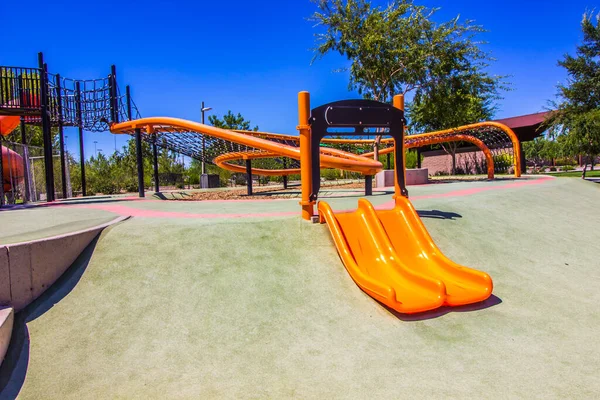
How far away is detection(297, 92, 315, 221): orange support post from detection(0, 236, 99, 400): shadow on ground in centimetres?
312

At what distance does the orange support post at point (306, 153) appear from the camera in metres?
6.39

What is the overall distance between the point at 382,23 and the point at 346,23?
1.60m

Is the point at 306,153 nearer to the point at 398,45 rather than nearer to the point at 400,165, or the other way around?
the point at 400,165

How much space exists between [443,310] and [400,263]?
0.92 metres

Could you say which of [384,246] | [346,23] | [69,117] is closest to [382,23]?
[346,23]

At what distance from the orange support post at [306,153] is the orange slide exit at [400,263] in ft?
0.84

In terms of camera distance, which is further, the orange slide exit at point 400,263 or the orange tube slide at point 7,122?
the orange tube slide at point 7,122

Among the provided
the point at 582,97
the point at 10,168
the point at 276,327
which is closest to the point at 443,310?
the point at 276,327

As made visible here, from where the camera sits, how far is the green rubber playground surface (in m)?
3.22

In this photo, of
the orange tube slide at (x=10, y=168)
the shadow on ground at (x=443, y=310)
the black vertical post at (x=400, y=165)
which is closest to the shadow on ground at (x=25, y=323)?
the shadow on ground at (x=443, y=310)

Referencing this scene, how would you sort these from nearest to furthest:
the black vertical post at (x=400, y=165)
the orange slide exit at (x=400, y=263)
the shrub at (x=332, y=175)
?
the orange slide exit at (x=400, y=263) < the black vertical post at (x=400, y=165) < the shrub at (x=332, y=175)

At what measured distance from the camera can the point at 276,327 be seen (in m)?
3.98

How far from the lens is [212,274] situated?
4.75 m

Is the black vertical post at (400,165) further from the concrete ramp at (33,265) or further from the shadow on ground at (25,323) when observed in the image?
the concrete ramp at (33,265)
